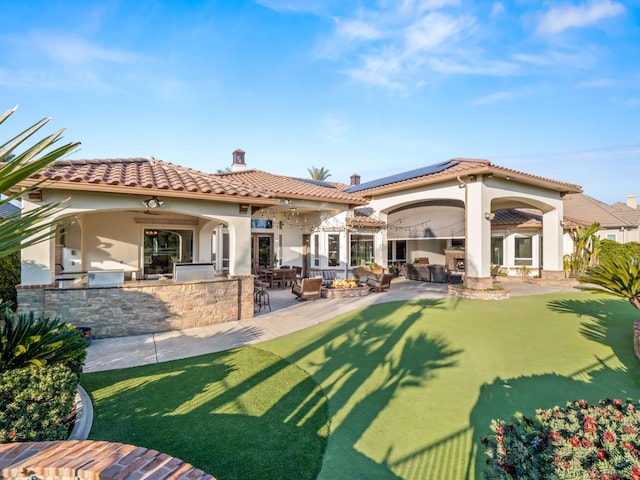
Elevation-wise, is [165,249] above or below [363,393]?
above

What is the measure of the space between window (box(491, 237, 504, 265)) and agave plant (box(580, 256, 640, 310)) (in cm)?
1538

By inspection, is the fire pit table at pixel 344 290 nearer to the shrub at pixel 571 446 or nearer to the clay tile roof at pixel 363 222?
the clay tile roof at pixel 363 222

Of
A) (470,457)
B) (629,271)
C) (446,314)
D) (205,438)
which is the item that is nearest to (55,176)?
(205,438)

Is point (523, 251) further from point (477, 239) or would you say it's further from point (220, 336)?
point (220, 336)

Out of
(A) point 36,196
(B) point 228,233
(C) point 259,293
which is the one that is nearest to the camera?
(A) point 36,196

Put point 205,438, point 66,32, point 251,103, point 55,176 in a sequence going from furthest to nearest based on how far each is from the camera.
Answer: point 251,103
point 66,32
point 55,176
point 205,438

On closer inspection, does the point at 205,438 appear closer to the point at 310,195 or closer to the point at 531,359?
the point at 531,359

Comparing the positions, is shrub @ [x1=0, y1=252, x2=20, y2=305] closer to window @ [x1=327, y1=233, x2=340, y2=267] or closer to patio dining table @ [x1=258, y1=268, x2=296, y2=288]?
patio dining table @ [x1=258, y1=268, x2=296, y2=288]

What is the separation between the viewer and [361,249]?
20688mm

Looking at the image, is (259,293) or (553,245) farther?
(553,245)

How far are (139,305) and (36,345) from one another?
4.92 m

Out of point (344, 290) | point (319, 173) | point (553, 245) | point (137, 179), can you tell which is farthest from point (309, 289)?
point (319, 173)

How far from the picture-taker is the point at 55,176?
334 inches

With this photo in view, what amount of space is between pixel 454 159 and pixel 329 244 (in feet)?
29.7
